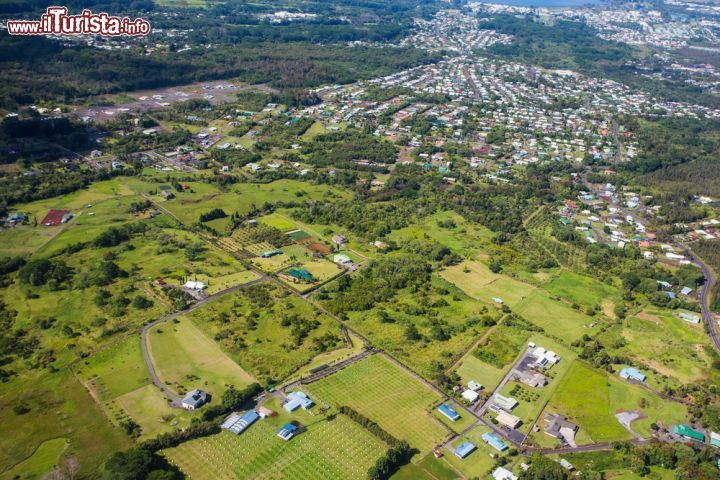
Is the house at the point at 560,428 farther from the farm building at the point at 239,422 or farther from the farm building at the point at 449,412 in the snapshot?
the farm building at the point at 239,422

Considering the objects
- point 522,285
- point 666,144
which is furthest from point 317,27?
point 522,285

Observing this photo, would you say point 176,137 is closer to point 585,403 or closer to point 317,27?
point 585,403

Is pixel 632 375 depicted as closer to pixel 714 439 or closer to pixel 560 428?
pixel 714 439

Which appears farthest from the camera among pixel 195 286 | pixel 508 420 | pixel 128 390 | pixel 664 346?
pixel 195 286

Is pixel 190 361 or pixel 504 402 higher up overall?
pixel 504 402

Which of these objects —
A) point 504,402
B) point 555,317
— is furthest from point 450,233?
point 504,402

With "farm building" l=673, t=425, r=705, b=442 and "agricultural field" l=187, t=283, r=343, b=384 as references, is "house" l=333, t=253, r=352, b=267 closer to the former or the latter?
"agricultural field" l=187, t=283, r=343, b=384
